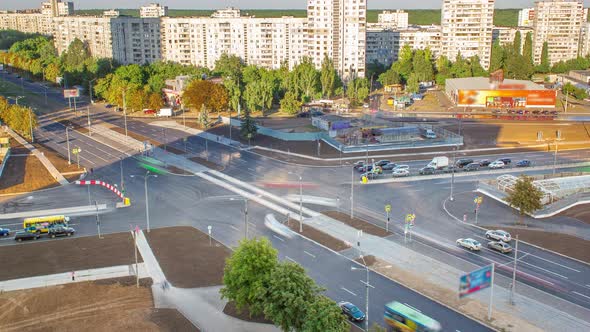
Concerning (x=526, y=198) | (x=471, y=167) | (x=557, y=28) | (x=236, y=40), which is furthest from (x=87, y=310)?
(x=557, y=28)

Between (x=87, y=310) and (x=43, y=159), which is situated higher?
(x=43, y=159)

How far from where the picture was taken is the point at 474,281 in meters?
34.3

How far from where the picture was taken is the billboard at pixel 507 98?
12362 centimetres

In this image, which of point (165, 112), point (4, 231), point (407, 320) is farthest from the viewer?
point (165, 112)

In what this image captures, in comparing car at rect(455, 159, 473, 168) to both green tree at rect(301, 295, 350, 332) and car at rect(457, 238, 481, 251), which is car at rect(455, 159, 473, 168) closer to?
car at rect(457, 238, 481, 251)

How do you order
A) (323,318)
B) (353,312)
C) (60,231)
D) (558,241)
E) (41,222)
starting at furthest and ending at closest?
(41,222) < (60,231) < (558,241) < (353,312) < (323,318)

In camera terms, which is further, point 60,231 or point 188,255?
point 60,231

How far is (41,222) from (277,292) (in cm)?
3137

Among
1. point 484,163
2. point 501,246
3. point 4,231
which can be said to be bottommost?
point 501,246

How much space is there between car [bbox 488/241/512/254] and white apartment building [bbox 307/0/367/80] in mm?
108104

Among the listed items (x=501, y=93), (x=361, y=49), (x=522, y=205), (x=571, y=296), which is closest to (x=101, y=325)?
(x=571, y=296)

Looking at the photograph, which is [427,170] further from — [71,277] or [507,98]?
[507,98]

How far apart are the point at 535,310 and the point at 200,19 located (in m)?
160

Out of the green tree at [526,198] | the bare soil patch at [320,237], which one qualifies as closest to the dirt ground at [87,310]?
the bare soil patch at [320,237]
